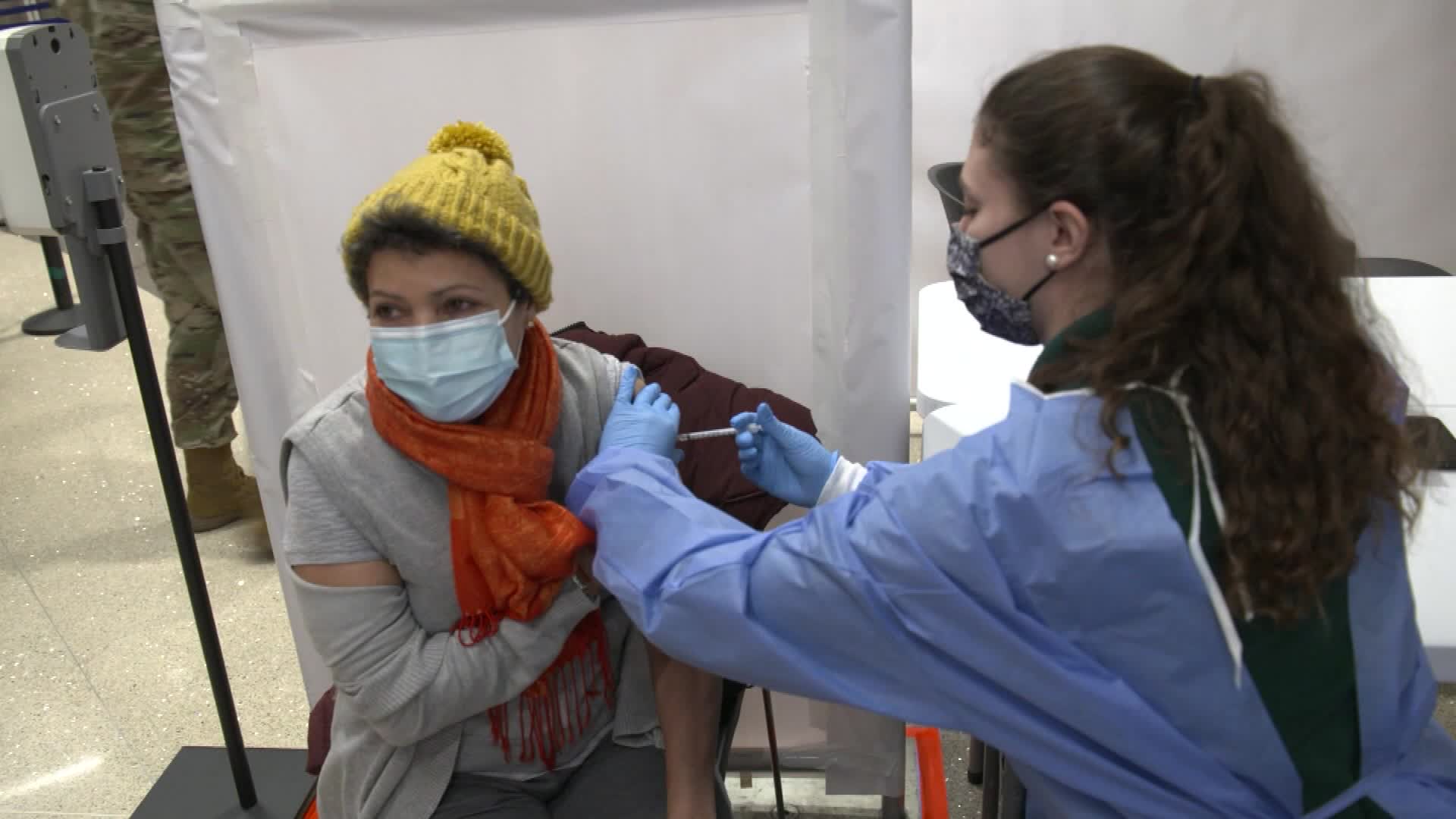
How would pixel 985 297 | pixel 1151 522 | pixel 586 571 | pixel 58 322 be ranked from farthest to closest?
pixel 58 322 → pixel 586 571 → pixel 985 297 → pixel 1151 522

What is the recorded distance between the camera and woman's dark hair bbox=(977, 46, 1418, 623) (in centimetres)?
97

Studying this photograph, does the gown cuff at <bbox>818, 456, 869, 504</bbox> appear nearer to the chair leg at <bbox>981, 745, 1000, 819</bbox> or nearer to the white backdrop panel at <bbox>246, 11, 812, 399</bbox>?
the white backdrop panel at <bbox>246, 11, 812, 399</bbox>

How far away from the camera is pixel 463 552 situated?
135cm

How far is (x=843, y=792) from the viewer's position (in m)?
1.82

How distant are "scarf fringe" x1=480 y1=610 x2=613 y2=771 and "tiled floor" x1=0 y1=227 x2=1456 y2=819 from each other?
0.73m

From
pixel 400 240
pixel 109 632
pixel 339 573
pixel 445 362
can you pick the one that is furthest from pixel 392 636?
pixel 109 632

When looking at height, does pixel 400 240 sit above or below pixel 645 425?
above

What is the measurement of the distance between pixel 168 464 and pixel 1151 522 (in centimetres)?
137

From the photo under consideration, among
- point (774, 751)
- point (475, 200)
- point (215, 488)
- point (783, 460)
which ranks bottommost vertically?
point (215, 488)

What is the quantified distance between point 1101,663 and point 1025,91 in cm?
52

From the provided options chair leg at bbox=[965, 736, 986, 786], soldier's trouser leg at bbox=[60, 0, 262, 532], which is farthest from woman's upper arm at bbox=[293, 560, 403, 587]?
soldier's trouser leg at bbox=[60, 0, 262, 532]

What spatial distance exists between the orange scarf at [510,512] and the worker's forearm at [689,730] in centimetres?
12

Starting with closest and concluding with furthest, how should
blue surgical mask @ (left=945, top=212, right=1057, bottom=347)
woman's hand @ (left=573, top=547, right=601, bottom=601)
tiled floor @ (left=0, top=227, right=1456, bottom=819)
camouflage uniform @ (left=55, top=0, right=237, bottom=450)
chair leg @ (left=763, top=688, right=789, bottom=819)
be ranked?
blue surgical mask @ (left=945, top=212, right=1057, bottom=347) < woman's hand @ (left=573, top=547, right=601, bottom=601) < chair leg @ (left=763, top=688, right=789, bottom=819) < tiled floor @ (left=0, top=227, right=1456, bottom=819) < camouflage uniform @ (left=55, top=0, right=237, bottom=450)

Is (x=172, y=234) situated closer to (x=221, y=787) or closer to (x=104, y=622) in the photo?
(x=104, y=622)
